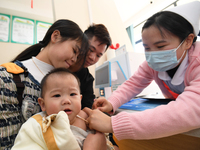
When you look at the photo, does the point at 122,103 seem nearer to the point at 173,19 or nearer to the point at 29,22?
the point at 173,19

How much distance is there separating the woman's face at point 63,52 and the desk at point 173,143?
59 cm

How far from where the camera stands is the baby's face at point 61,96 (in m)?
0.59

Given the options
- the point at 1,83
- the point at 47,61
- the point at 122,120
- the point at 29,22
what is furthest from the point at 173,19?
the point at 29,22

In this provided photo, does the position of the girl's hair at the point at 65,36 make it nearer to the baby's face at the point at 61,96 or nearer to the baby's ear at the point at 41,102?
the baby's face at the point at 61,96

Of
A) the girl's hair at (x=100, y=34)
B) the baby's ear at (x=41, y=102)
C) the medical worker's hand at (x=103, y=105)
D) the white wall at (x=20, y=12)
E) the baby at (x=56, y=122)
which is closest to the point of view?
the baby at (x=56, y=122)

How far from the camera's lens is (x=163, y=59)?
0.75 metres

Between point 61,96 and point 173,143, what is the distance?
75 centimetres

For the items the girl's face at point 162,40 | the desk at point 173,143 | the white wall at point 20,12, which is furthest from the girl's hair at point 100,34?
the white wall at point 20,12

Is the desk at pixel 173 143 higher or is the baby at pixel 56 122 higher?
the baby at pixel 56 122

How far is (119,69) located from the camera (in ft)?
5.34

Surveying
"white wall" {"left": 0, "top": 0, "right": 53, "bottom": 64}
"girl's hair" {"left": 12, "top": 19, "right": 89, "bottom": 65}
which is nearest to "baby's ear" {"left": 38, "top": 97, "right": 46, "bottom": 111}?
"girl's hair" {"left": 12, "top": 19, "right": 89, "bottom": 65}

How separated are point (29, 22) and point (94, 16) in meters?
1.22

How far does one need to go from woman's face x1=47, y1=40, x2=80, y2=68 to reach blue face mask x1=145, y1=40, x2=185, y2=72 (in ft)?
1.82

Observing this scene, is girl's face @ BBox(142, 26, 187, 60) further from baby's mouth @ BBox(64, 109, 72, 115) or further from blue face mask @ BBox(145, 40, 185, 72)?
baby's mouth @ BBox(64, 109, 72, 115)
